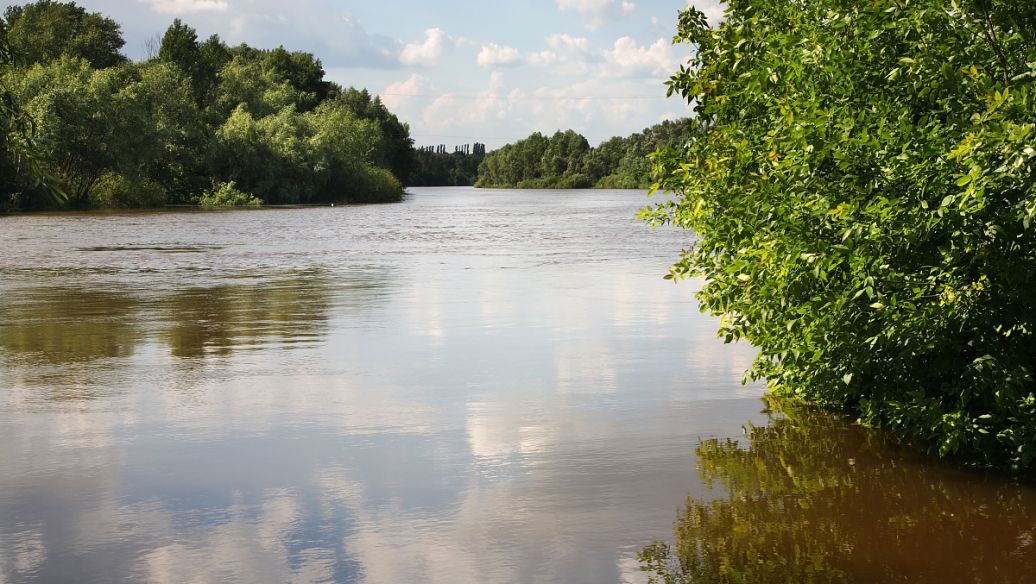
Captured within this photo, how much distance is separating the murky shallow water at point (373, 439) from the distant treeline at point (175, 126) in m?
38.0

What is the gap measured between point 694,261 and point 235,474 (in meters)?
4.22

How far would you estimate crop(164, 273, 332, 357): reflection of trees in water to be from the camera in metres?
14.1

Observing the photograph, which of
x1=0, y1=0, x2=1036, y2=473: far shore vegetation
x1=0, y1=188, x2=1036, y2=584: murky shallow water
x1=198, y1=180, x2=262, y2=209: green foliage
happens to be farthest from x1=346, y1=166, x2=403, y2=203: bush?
x1=0, y1=0, x2=1036, y2=473: far shore vegetation

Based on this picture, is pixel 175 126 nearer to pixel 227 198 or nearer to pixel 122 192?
pixel 227 198

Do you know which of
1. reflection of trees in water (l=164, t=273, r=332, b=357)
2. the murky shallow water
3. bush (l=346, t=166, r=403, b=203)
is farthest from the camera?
bush (l=346, t=166, r=403, b=203)

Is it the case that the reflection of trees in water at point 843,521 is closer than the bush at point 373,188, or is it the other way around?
the reflection of trees in water at point 843,521

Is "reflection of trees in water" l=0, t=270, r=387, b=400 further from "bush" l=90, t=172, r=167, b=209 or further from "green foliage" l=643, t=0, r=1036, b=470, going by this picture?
"bush" l=90, t=172, r=167, b=209

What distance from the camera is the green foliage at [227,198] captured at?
269ft

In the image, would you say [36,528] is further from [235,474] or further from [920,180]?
[920,180]

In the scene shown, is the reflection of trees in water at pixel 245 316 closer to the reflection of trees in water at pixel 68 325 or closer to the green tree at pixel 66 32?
the reflection of trees in water at pixel 68 325

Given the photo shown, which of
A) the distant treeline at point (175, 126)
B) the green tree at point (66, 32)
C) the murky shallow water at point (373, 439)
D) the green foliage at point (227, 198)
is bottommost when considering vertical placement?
the murky shallow water at point (373, 439)

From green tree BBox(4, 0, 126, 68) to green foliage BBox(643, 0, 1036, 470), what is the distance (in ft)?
331

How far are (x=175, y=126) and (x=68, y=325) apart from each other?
71343mm

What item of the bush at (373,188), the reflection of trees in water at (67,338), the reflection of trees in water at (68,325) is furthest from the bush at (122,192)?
the reflection of trees in water at (67,338)
